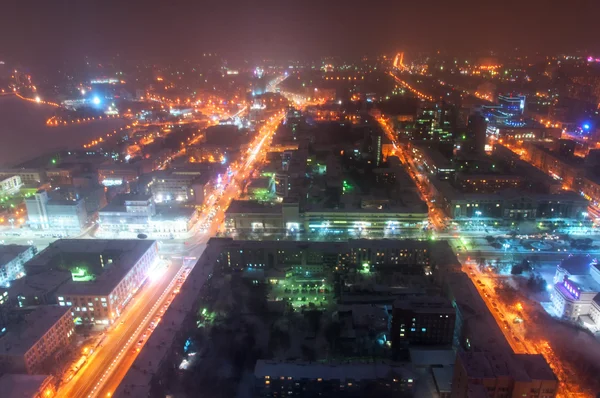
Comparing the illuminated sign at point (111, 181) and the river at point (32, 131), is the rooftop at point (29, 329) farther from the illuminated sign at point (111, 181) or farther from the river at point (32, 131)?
the river at point (32, 131)

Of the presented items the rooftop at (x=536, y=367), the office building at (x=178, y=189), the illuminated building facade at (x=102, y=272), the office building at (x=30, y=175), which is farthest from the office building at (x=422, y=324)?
the office building at (x=30, y=175)

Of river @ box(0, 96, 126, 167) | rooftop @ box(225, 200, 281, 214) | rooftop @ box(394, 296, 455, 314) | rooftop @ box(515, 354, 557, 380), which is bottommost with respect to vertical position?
rooftop @ box(394, 296, 455, 314)

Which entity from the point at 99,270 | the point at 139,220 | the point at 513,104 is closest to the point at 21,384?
the point at 99,270

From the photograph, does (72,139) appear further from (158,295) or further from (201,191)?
(158,295)

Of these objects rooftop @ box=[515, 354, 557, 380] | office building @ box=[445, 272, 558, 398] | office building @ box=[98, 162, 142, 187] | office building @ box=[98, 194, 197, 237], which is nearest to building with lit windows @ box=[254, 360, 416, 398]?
office building @ box=[445, 272, 558, 398]

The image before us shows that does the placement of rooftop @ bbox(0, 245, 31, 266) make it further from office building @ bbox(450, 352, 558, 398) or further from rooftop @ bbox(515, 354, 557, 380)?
rooftop @ bbox(515, 354, 557, 380)

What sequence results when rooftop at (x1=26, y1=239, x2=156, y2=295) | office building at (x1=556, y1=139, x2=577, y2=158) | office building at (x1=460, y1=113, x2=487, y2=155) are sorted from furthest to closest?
1. office building at (x1=460, y1=113, x2=487, y2=155)
2. office building at (x1=556, y1=139, x2=577, y2=158)
3. rooftop at (x1=26, y1=239, x2=156, y2=295)

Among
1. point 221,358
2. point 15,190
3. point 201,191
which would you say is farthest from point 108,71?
point 221,358
